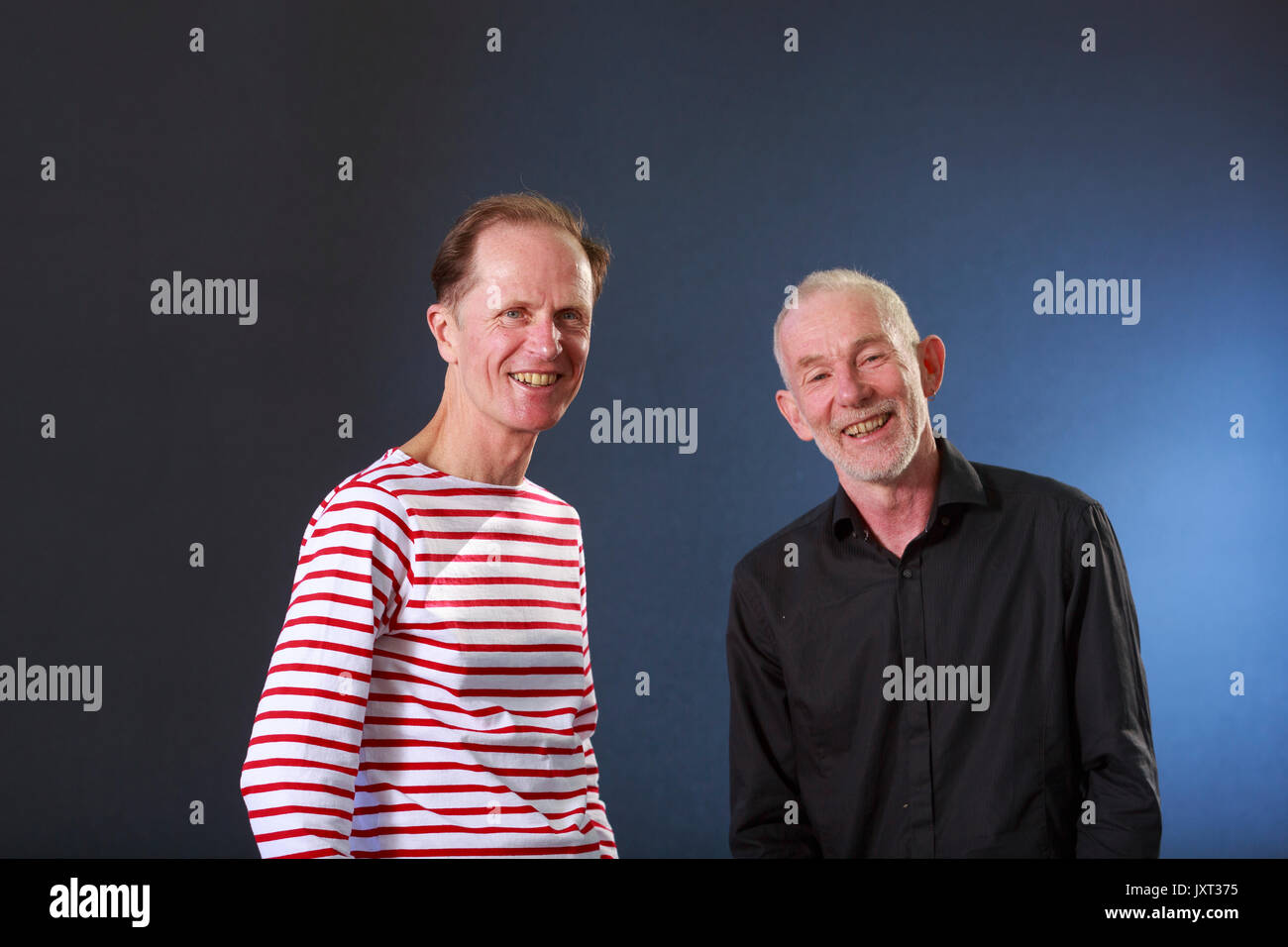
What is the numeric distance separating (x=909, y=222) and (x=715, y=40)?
0.71 m

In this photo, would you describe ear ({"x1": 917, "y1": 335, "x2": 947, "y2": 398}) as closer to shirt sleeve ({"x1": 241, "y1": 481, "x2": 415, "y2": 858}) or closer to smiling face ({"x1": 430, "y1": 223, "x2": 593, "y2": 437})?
smiling face ({"x1": 430, "y1": 223, "x2": 593, "y2": 437})

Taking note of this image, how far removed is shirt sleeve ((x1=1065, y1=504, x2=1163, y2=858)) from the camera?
5.71ft

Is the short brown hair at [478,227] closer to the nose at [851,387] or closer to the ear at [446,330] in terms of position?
the ear at [446,330]

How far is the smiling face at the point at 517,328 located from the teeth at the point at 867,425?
59 cm

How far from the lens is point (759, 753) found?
191cm

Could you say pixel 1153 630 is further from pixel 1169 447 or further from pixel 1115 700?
pixel 1115 700

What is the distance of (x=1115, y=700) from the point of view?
5.81 ft

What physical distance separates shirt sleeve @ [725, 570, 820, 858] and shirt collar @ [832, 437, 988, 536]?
0.69 ft

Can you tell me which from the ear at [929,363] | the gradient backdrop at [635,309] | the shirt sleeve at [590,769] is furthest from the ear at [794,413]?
the gradient backdrop at [635,309]

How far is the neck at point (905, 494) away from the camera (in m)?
1.96

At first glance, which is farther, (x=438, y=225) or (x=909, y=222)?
(x=438, y=225)

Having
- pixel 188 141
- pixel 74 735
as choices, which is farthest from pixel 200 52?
pixel 74 735

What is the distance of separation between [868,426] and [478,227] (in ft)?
2.60
